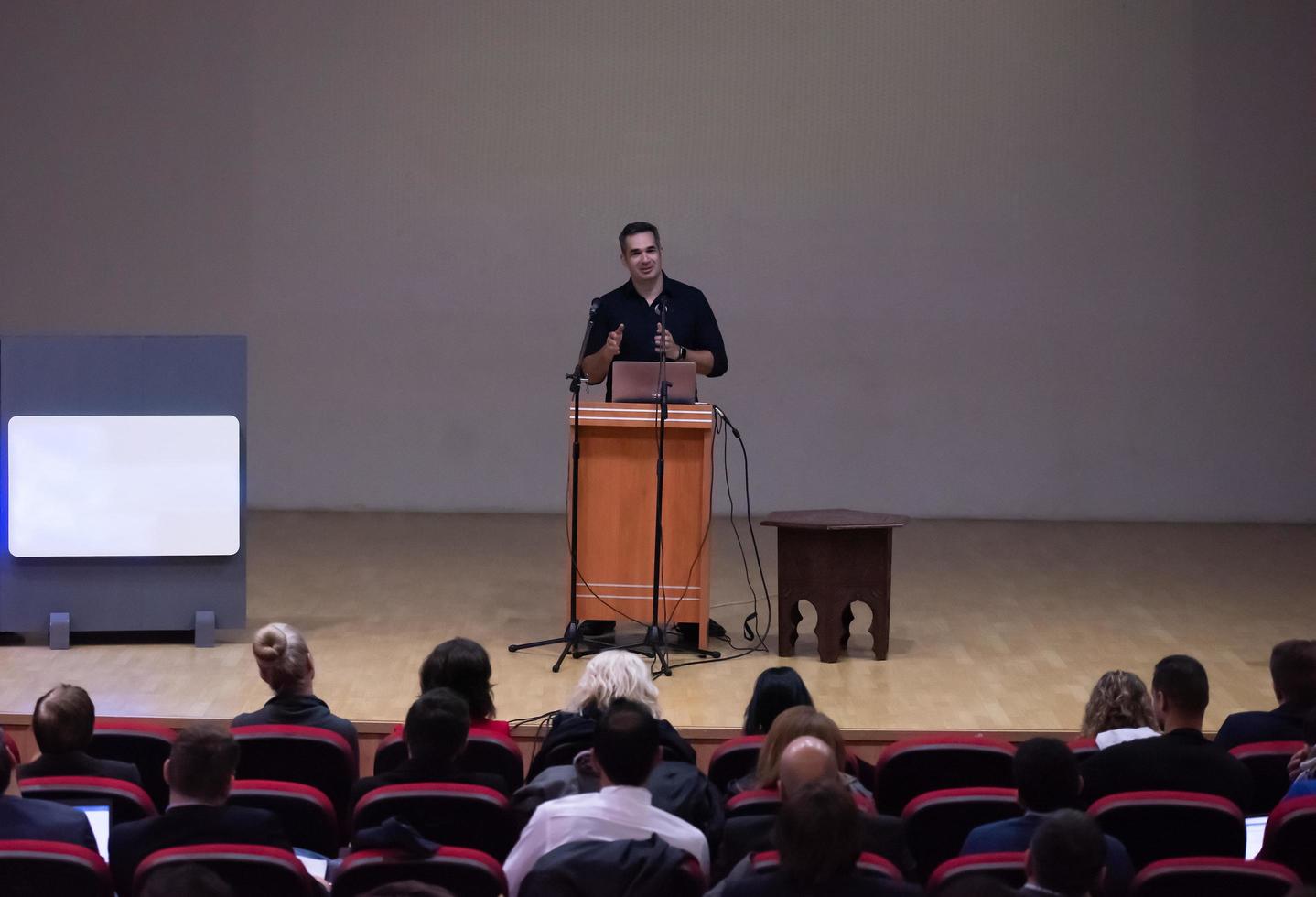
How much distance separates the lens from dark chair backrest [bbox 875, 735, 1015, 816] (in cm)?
373

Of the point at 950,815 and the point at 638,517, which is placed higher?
the point at 638,517

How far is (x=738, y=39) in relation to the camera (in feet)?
31.2

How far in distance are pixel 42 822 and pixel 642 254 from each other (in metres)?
3.41

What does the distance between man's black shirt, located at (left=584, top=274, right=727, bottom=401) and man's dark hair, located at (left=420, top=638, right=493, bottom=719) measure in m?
2.39

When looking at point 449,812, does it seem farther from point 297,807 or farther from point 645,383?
point 645,383

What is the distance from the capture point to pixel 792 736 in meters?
3.31

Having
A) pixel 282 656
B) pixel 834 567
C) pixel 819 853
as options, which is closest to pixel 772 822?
pixel 819 853

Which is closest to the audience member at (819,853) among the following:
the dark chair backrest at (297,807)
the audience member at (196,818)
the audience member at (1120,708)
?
the audience member at (196,818)

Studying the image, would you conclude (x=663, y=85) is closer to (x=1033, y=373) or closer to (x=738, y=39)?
(x=738, y=39)

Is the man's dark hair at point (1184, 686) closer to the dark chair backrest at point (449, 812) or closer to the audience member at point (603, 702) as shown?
the audience member at point (603, 702)

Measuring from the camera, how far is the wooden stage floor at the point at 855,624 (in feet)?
17.3

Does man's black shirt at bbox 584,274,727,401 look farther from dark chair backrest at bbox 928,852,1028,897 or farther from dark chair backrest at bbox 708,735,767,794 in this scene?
dark chair backrest at bbox 928,852,1028,897

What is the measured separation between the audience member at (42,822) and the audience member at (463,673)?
96cm

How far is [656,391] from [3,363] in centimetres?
236
